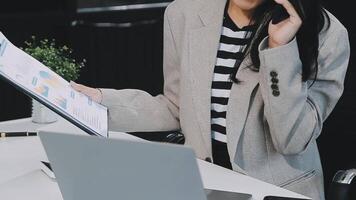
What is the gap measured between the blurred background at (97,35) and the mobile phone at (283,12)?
2.48 meters

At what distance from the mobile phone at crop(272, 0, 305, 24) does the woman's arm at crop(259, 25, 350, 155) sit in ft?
0.23

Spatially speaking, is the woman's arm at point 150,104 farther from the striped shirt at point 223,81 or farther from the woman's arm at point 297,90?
the woman's arm at point 297,90

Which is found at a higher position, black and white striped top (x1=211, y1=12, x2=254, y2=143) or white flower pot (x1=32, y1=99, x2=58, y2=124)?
black and white striped top (x1=211, y1=12, x2=254, y2=143)

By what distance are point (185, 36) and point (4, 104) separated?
236 centimetres

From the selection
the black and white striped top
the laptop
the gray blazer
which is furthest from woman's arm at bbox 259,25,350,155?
the laptop

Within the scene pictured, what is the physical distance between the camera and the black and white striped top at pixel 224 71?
168 centimetres

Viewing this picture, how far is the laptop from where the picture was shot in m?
0.86

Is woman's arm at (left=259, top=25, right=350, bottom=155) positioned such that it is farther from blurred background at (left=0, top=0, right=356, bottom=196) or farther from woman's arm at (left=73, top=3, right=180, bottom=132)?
blurred background at (left=0, top=0, right=356, bottom=196)

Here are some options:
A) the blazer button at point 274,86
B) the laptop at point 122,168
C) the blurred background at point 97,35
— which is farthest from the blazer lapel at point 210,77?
the blurred background at point 97,35

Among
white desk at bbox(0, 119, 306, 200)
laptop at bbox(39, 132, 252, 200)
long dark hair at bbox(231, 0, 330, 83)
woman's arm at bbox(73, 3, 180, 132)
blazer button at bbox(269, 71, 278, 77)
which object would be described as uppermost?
long dark hair at bbox(231, 0, 330, 83)

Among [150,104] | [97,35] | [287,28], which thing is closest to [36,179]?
[150,104]

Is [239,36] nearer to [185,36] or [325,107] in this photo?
[185,36]

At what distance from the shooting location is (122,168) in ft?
2.99

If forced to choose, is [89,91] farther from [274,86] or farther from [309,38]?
[309,38]
